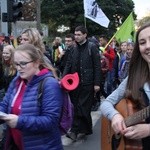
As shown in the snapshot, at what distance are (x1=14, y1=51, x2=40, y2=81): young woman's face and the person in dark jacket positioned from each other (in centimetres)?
397

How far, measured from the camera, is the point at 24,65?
3262mm

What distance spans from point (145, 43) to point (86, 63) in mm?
4615

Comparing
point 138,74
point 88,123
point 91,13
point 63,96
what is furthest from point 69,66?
point 91,13

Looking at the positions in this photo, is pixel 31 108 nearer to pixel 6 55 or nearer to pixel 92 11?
pixel 6 55

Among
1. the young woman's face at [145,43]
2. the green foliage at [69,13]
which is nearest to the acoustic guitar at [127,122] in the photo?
the young woman's face at [145,43]

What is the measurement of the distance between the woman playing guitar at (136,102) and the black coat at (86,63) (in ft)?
14.2

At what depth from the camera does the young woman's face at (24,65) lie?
326 centimetres

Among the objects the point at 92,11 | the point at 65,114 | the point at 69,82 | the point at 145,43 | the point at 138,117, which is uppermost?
the point at 92,11

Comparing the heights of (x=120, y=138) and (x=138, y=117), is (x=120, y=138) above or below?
below

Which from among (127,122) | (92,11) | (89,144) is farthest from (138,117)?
(92,11)

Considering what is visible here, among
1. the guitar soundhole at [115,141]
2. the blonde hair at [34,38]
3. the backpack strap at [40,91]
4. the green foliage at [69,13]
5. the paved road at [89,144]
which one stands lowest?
the paved road at [89,144]

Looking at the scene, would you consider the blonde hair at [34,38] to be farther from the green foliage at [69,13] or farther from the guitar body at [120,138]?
the green foliage at [69,13]

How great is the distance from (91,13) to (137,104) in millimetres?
10550

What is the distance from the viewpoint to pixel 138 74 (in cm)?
→ 275
